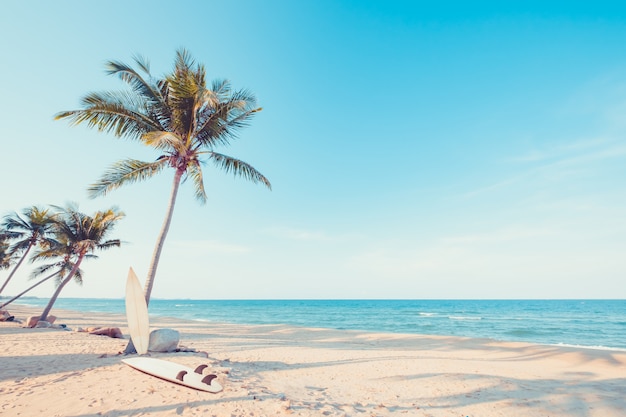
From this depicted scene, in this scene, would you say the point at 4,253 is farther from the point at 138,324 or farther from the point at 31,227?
the point at 138,324

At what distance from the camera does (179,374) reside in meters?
5.56

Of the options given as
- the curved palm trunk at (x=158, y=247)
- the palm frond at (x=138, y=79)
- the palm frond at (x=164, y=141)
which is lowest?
the curved palm trunk at (x=158, y=247)

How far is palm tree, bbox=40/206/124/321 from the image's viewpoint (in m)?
18.0

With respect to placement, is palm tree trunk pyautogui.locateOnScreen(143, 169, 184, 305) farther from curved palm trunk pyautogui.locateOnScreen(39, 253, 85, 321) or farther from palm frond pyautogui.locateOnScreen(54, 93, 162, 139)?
curved palm trunk pyautogui.locateOnScreen(39, 253, 85, 321)

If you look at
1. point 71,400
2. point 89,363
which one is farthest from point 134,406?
point 89,363

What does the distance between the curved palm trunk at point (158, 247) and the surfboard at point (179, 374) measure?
1655mm

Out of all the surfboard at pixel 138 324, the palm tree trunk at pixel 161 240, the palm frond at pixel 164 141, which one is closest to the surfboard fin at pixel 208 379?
the surfboard at pixel 138 324

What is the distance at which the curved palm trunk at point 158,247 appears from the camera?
8.08 metres

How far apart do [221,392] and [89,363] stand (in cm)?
410

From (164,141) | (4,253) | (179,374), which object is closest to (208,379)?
(179,374)

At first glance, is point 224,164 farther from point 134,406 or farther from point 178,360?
point 134,406

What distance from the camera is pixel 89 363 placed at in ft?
23.3

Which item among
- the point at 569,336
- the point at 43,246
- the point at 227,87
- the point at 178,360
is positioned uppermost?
the point at 227,87

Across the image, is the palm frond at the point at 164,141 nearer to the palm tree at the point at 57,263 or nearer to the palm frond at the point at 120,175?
the palm frond at the point at 120,175
